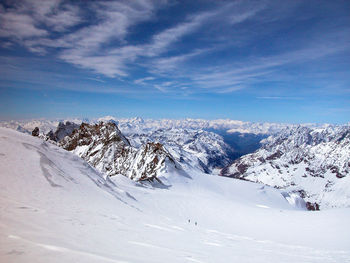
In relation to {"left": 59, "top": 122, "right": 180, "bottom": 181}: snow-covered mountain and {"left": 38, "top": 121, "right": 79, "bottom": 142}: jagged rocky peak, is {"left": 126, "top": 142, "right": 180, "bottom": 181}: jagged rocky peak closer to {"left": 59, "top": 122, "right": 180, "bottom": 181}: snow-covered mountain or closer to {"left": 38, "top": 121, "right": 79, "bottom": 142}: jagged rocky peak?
{"left": 59, "top": 122, "right": 180, "bottom": 181}: snow-covered mountain

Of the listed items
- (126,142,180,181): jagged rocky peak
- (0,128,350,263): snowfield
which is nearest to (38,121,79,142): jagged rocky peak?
(126,142,180,181): jagged rocky peak

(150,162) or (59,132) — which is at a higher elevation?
(59,132)

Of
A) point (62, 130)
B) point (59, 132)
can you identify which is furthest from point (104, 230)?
point (62, 130)

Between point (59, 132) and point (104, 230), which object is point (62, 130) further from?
point (104, 230)

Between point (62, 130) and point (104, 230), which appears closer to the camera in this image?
point (104, 230)

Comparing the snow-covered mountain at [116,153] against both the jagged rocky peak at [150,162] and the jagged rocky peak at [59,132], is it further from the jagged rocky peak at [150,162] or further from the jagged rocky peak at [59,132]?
the jagged rocky peak at [59,132]

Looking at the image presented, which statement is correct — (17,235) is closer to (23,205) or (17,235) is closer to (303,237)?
(23,205)

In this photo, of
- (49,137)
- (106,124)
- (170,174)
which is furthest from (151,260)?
(49,137)

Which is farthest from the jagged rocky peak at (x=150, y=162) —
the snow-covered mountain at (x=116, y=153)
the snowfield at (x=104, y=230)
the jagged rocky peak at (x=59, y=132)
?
the jagged rocky peak at (x=59, y=132)
